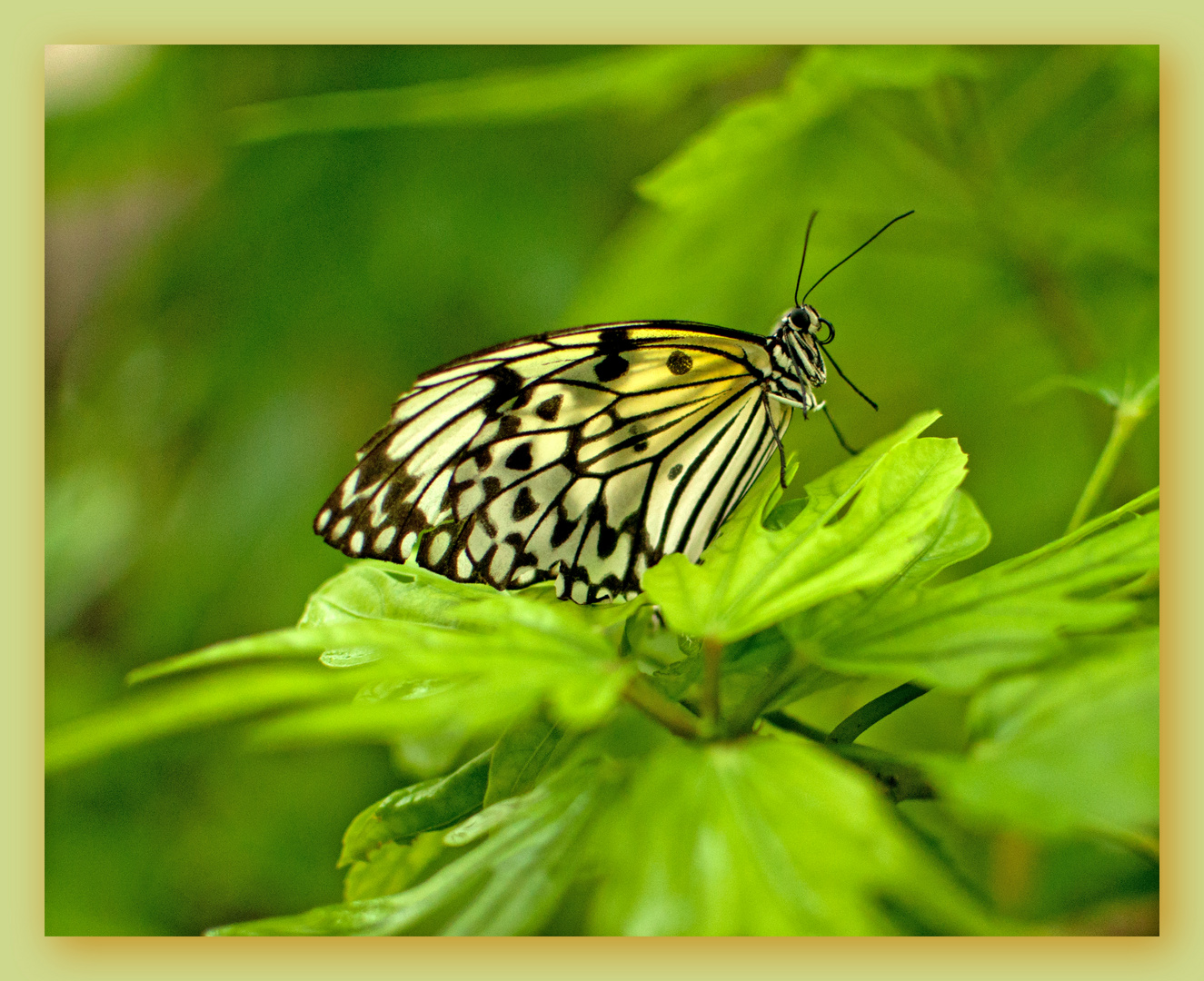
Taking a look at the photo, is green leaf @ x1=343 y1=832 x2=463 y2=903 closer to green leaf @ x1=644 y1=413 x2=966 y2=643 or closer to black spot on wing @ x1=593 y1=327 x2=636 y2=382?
green leaf @ x1=644 y1=413 x2=966 y2=643

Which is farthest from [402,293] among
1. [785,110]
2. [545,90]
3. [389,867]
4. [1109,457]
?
[1109,457]

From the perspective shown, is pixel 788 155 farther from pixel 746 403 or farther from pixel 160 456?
pixel 160 456

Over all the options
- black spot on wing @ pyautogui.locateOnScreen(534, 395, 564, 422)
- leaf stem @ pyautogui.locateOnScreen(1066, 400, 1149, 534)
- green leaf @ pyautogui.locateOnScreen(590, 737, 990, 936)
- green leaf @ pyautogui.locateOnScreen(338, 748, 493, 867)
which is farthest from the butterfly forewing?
green leaf @ pyautogui.locateOnScreen(590, 737, 990, 936)

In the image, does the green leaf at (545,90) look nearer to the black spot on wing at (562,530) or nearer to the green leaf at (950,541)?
the black spot on wing at (562,530)

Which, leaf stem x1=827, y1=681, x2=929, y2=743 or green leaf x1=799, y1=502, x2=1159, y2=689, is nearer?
green leaf x1=799, y1=502, x2=1159, y2=689

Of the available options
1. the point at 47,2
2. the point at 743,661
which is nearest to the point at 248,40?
the point at 47,2

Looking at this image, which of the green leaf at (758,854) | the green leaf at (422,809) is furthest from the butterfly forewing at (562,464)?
the green leaf at (758,854)

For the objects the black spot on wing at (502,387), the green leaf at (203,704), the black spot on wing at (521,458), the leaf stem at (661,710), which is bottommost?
the leaf stem at (661,710)
